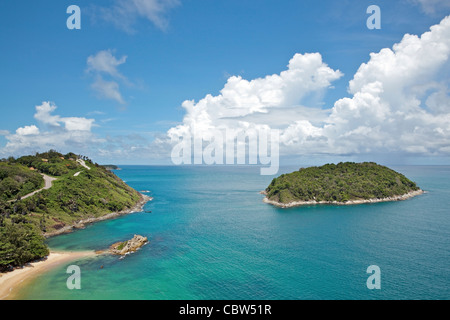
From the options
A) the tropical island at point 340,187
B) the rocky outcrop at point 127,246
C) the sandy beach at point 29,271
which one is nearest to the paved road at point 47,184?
the sandy beach at point 29,271

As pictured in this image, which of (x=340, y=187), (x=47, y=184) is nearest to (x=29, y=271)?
(x=47, y=184)

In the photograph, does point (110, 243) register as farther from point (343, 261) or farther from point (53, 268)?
point (343, 261)

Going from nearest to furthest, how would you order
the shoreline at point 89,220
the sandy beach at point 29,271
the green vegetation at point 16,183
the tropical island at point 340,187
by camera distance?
the sandy beach at point 29,271 → the shoreline at point 89,220 → the green vegetation at point 16,183 → the tropical island at point 340,187

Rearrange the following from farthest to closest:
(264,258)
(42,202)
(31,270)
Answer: (42,202), (264,258), (31,270)

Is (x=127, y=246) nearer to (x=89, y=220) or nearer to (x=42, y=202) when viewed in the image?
(x=89, y=220)

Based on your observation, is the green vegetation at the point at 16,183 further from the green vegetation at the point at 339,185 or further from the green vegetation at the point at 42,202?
the green vegetation at the point at 339,185

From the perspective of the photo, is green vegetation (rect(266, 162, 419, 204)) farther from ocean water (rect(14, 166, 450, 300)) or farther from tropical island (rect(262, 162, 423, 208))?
ocean water (rect(14, 166, 450, 300))
